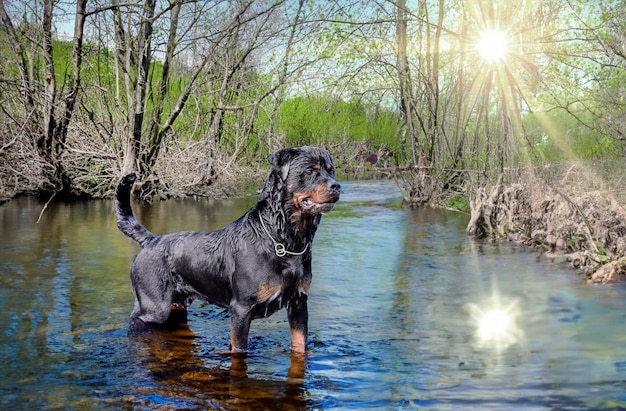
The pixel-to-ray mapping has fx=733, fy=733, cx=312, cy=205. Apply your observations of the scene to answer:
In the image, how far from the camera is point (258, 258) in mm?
5715

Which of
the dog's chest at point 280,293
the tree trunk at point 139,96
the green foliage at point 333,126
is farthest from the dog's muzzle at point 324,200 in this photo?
the green foliage at point 333,126

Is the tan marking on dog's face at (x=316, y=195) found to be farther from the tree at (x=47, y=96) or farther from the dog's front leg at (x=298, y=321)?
the tree at (x=47, y=96)

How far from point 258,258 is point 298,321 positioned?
691 mm

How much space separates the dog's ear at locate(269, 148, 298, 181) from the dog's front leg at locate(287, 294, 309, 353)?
3.29 feet

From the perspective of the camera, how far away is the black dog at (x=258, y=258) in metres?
5.51

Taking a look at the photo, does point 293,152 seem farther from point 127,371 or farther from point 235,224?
point 127,371

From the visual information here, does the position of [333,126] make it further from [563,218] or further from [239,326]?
[239,326]

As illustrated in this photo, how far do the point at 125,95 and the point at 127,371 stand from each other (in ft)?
48.8

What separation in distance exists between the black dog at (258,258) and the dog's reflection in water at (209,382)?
228mm

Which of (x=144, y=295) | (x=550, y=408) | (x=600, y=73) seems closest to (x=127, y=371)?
(x=144, y=295)

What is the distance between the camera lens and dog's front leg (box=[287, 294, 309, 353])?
19.2 feet

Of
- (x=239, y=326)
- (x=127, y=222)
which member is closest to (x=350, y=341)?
(x=239, y=326)

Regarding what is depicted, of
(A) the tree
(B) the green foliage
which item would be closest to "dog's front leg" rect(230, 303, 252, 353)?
(A) the tree

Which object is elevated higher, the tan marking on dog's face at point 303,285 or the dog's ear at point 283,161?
the dog's ear at point 283,161
